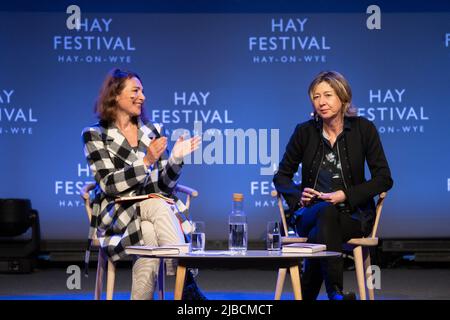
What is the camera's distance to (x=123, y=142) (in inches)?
155

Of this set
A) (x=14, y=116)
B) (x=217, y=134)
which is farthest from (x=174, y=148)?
(x=14, y=116)

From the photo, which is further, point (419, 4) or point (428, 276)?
point (419, 4)

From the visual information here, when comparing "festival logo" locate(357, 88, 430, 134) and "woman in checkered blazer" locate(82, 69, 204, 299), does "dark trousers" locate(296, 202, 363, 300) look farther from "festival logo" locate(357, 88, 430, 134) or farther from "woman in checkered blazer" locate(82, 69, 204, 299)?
"festival logo" locate(357, 88, 430, 134)

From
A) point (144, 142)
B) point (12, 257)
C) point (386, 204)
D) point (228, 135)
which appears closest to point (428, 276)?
point (386, 204)

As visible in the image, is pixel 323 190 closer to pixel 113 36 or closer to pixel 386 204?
pixel 386 204

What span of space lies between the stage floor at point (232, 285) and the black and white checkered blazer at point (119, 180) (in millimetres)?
895

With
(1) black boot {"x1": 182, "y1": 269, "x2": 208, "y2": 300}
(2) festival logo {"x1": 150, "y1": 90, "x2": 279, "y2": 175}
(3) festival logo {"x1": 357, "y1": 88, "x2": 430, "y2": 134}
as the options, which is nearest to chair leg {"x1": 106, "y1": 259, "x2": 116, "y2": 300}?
(1) black boot {"x1": 182, "y1": 269, "x2": 208, "y2": 300}

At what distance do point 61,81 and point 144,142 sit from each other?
8.83 ft

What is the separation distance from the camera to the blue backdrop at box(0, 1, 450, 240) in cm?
638

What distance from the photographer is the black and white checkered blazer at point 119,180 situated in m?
3.72

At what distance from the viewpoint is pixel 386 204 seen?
6.40 metres
